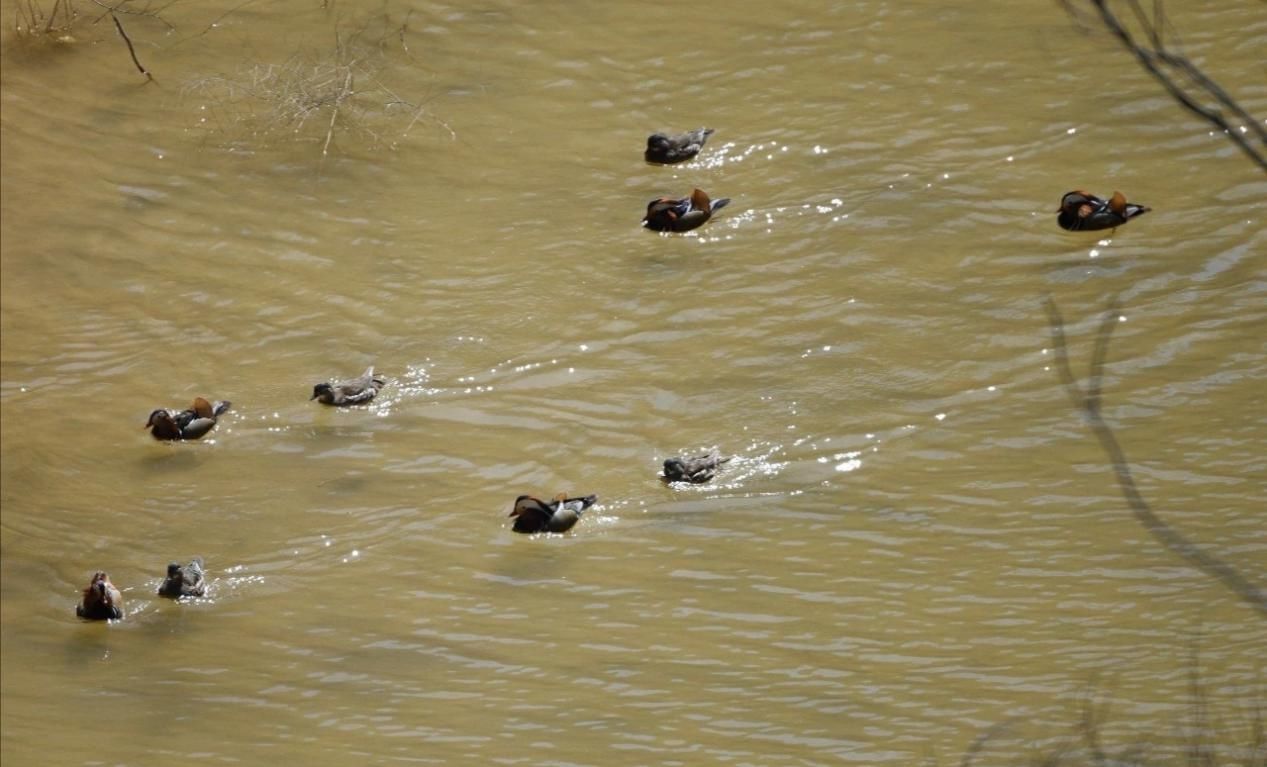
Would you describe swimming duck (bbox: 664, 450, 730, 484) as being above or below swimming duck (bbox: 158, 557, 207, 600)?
above

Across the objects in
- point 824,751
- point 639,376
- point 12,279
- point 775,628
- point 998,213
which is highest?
point 12,279

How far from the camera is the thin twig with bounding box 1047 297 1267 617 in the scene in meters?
7.93

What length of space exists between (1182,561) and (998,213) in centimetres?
371

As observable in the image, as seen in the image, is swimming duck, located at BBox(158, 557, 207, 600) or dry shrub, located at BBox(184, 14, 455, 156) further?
dry shrub, located at BBox(184, 14, 455, 156)

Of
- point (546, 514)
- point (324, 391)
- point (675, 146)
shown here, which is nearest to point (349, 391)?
point (324, 391)

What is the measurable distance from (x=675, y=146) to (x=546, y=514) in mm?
4071

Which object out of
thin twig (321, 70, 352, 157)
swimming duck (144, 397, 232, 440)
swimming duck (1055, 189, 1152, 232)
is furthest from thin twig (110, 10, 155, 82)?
swimming duck (1055, 189, 1152, 232)

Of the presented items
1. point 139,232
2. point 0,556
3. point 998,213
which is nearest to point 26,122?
point 139,232

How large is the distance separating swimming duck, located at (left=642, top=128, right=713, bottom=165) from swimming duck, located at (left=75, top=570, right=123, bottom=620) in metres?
5.20

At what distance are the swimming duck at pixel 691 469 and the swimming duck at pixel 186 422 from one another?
3.35 meters

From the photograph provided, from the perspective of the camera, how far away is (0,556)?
34.4 ft

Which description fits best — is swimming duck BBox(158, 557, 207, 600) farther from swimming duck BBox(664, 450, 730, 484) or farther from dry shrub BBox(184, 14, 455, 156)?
dry shrub BBox(184, 14, 455, 156)

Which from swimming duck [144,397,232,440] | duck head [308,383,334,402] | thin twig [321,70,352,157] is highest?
thin twig [321,70,352,157]

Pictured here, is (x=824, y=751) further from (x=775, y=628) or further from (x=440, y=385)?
(x=440, y=385)
